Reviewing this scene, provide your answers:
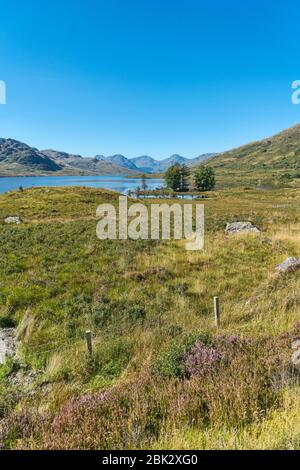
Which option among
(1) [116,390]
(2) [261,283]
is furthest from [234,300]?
(1) [116,390]

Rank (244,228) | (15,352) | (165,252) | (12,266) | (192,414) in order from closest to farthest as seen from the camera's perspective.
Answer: (192,414) → (15,352) → (12,266) → (165,252) → (244,228)

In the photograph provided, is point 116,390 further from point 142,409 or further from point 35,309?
point 35,309

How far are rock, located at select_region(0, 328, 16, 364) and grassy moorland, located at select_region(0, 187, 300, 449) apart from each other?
26cm

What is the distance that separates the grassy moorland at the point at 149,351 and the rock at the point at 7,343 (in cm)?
26

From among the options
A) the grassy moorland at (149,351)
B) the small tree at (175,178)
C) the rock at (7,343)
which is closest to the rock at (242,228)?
the grassy moorland at (149,351)

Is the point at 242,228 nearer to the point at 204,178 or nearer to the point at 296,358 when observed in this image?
the point at 296,358

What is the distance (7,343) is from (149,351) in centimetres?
408

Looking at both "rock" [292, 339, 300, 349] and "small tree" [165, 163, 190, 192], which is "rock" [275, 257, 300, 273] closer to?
"rock" [292, 339, 300, 349]

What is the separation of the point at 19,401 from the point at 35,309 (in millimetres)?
4658

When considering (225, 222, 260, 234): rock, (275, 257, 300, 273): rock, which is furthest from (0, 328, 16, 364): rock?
(225, 222, 260, 234): rock

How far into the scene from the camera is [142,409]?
4.01 m

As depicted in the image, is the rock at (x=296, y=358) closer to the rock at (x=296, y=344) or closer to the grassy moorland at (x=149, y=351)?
the grassy moorland at (x=149, y=351)

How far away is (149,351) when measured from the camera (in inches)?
269

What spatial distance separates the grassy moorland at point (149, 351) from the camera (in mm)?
3703
